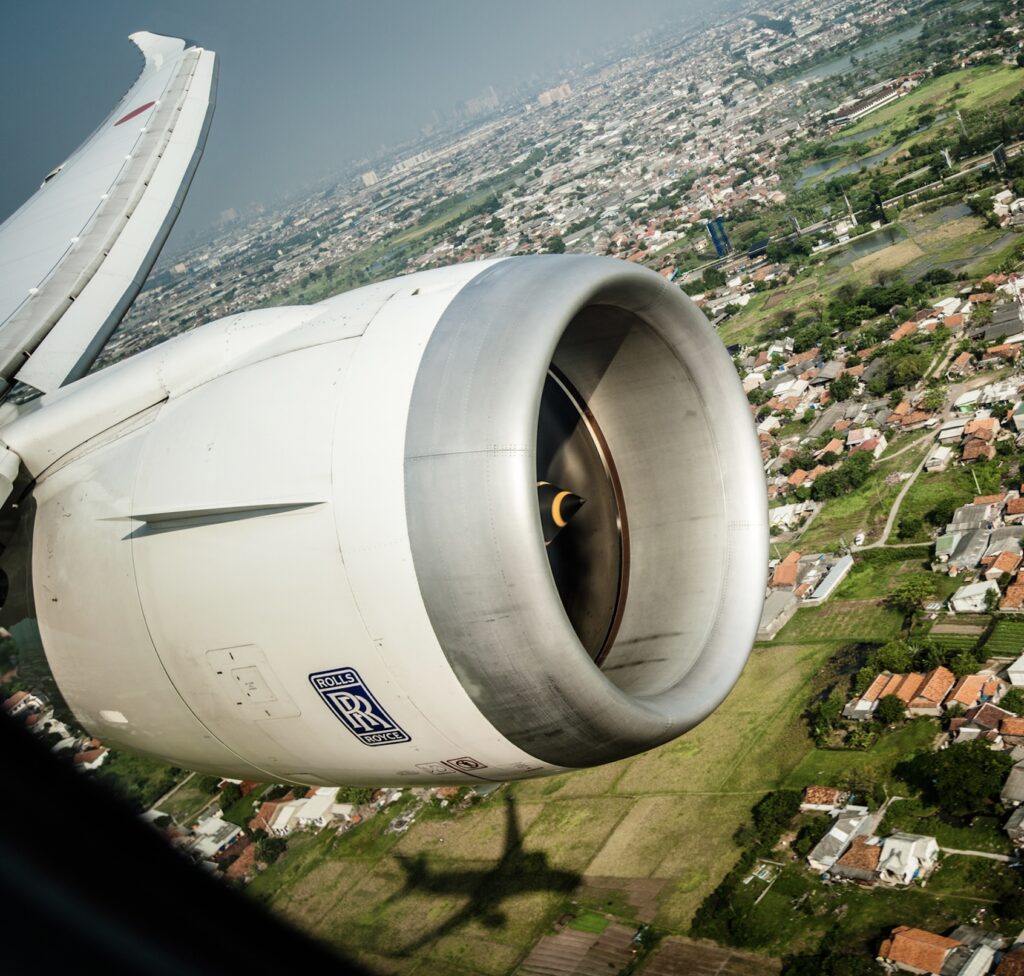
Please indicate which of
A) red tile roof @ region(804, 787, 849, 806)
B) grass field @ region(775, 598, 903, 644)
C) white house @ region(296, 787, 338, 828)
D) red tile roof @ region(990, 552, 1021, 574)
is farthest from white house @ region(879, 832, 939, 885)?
white house @ region(296, 787, 338, 828)

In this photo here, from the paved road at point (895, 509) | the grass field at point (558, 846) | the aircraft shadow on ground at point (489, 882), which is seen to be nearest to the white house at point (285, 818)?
the grass field at point (558, 846)

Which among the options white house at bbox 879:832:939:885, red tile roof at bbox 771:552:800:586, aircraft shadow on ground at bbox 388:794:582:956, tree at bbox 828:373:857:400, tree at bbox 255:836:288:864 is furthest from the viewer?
tree at bbox 828:373:857:400

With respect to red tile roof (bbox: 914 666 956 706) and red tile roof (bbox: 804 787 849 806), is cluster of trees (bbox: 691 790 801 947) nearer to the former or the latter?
red tile roof (bbox: 804 787 849 806)

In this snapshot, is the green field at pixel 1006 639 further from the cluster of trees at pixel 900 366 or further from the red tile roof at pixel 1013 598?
the cluster of trees at pixel 900 366

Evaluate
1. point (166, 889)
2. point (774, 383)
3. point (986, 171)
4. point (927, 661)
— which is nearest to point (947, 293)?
point (774, 383)

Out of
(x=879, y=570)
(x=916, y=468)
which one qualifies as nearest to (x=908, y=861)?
(x=879, y=570)

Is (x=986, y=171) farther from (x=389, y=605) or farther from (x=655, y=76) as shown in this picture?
(x=655, y=76)
